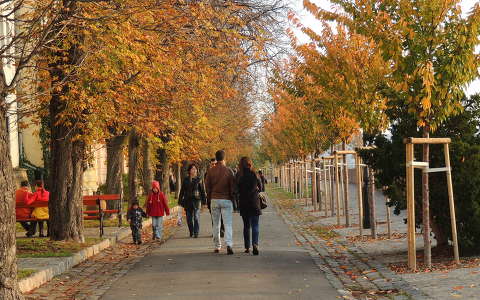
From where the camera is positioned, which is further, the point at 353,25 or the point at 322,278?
the point at 353,25

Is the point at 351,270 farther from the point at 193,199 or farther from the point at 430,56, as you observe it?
the point at 193,199

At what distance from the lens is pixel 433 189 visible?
13.1 metres

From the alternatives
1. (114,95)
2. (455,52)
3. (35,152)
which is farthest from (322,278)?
(35,152)

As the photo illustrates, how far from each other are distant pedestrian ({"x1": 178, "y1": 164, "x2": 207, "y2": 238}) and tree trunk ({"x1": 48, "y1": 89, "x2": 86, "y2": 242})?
3430 millimetres

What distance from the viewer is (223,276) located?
11672 mm

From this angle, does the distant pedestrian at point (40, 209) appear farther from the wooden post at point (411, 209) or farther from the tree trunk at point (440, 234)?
the wooden post at point (411, 209)

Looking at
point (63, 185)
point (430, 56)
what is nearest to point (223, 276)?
point (430, 56)

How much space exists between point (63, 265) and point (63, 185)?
4.08 meters

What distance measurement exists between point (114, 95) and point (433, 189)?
290 inches

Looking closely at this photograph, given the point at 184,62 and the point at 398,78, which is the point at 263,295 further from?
the point at 184,62

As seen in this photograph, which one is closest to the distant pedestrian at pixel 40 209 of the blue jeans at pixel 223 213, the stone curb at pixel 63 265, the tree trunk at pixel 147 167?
the stone curb at pixel 63 265

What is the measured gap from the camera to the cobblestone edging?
10202 mm

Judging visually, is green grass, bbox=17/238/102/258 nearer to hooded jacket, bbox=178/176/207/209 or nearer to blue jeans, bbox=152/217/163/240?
blue jeans, bbox=152/217/163/240

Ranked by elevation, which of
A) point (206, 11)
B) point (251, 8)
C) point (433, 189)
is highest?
point (251, 8)
